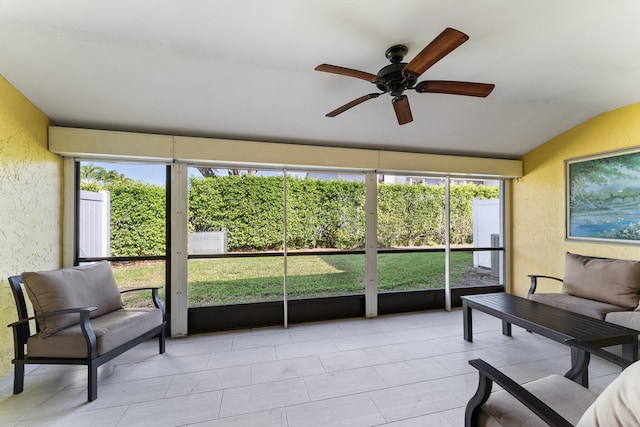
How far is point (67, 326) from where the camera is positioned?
2.19m

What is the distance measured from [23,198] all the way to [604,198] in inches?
245

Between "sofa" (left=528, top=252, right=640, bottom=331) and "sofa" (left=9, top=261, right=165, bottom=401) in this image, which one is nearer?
"sofa" (left=9, top=261, right=165, bottom=401)

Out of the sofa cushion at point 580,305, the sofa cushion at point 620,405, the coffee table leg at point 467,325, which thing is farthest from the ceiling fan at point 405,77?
the sofa cushion at point 580,305

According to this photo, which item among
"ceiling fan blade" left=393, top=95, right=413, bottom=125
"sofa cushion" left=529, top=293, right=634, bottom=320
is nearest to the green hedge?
"sofa cushion" left=529, top=293, right=634, bottom=320

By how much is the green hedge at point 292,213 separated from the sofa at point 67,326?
0.90m

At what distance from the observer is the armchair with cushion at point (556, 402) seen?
845 millimetres

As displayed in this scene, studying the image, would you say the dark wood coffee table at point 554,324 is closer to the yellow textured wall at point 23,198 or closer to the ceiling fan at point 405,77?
the ceiling fan at point 405,77

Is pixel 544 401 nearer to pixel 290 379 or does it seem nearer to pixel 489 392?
pixel 489 392

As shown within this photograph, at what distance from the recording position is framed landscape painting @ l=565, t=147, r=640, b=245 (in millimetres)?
3135

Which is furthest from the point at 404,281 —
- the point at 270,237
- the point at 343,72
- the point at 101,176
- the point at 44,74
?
the point at 44,74

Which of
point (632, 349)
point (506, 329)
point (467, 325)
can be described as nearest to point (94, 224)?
point (467, 325)

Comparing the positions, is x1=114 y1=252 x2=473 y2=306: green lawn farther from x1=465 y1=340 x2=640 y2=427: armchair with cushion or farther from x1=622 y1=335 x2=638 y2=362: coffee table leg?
x1=465 y1=340 x2=640 y2=427: armchair with cushion

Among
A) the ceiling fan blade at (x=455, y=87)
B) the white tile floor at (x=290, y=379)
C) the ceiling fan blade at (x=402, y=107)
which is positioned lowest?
the white tile floor at (x=290, y=379)

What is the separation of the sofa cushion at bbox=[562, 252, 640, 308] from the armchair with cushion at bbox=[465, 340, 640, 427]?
5.65ft
